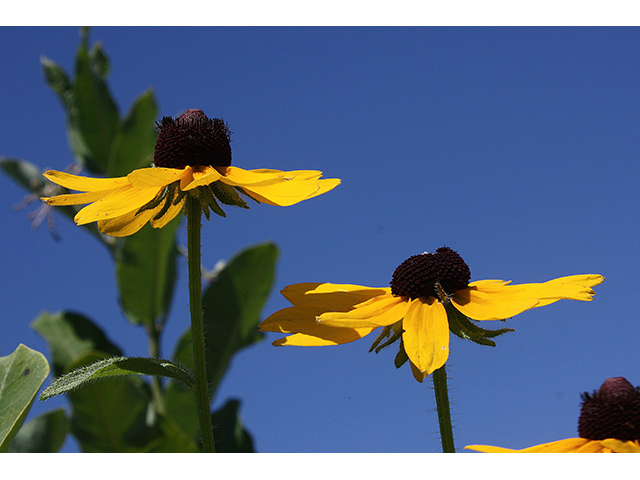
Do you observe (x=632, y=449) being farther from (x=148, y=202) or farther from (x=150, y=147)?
(x=150, y=147)

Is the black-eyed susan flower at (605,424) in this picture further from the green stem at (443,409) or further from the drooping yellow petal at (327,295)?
the drooping yellow petal at (327,295)

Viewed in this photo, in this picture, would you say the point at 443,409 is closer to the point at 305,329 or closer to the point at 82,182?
the point at 305,329

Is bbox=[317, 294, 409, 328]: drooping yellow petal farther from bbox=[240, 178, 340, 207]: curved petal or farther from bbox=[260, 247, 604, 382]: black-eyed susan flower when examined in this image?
bbox=[240, 178, 340, 207]: curved petal

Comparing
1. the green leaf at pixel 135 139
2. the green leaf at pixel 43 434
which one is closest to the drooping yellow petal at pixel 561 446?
the green leaf at pixel 43 434

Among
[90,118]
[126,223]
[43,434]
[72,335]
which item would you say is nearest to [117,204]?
[126,223]

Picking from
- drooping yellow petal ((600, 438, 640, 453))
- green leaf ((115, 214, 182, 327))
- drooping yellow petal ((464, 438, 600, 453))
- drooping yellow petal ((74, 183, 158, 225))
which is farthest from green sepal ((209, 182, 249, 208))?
green leaf ((115, 214, 182, 327))

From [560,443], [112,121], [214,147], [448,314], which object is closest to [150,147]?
[112,121]
